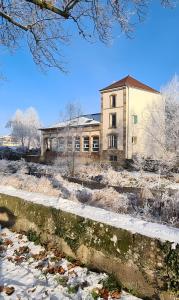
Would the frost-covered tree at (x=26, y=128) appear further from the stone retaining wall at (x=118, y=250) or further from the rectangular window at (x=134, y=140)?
the stone retaining wall at (x=118, y=250)

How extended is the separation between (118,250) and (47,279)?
1.13 metres

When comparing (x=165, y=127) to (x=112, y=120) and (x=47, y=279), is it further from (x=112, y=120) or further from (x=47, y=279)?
(x=47, y=279)

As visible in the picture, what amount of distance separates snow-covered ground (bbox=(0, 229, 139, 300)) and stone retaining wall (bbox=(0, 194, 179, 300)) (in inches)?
6.2

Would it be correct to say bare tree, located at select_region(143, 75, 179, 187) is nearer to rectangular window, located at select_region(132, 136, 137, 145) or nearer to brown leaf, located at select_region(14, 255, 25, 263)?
A: rectangular window, located at select_region(132, 136, 137, 145)

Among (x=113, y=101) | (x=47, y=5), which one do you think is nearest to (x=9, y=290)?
(x=47, y=5)

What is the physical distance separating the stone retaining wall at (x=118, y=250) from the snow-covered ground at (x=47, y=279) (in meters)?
0.16

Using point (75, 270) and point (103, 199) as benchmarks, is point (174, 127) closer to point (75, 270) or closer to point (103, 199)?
point (103, 199)

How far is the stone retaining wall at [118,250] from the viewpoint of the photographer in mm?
3533

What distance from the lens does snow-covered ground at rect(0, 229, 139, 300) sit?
12.7ft

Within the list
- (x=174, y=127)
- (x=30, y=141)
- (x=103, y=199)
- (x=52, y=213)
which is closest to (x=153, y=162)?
(x=174, y=127)

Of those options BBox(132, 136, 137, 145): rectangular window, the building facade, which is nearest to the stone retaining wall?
the building facade

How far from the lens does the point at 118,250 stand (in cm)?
410

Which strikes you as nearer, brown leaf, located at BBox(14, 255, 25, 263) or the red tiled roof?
brown leaf, located at BBox(14, 255, 25, 263)

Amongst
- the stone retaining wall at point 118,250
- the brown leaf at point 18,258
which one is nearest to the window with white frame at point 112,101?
the stone retaining wall at point 118,250
